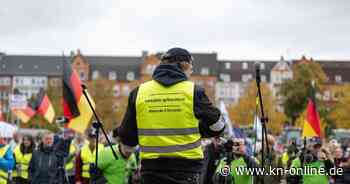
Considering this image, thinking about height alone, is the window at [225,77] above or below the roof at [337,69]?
below

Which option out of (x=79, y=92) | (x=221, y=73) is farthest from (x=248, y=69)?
(x=79, y=92)

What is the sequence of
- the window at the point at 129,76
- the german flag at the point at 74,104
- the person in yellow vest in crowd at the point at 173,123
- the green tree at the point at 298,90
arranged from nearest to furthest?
1. the person in yellow vest in crowd at the point at 173,123
2. the german flag at the point at 74,104
3. the green tree at the point at 298,90
4. the window at the point at 129,76

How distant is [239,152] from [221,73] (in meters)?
139

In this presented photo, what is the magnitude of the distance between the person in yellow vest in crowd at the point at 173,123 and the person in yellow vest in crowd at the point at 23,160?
938 cm

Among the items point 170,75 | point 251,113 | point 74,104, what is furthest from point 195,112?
point 251,113

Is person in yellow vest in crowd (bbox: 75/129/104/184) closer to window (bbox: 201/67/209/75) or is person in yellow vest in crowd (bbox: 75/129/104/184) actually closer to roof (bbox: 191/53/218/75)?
roof (bbox: 191/53/218/75)

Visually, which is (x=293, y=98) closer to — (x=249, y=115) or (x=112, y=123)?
(x=249, y=115)

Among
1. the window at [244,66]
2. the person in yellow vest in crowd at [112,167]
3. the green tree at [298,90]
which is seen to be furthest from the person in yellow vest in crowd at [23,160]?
the window at [244,66]

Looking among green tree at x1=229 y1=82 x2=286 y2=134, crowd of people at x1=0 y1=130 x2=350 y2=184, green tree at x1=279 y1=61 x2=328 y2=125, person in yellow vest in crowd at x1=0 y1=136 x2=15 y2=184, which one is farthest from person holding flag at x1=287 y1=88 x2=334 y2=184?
green tree at x1=279 y1=61 x2=328 y2=125

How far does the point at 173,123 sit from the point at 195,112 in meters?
0.20

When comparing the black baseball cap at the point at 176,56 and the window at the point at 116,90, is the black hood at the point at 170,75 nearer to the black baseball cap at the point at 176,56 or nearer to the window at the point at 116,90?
the black baseball cap at the point at 176,56

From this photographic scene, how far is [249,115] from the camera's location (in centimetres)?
8994
